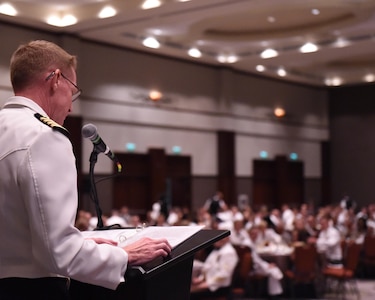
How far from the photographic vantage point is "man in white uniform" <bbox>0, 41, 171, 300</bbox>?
164 cm

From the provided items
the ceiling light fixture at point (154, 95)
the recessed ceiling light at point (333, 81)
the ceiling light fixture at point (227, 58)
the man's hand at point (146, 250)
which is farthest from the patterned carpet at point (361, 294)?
the recessed ceiling light at point (333, 81)

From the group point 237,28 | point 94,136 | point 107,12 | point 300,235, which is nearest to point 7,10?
point 107,12

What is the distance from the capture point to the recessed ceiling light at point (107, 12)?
1345cm

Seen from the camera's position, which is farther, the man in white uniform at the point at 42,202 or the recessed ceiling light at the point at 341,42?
the recessed ceiling light at the point at 341,42

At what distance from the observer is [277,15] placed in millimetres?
15719

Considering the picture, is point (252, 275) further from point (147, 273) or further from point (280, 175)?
point (280, 175)

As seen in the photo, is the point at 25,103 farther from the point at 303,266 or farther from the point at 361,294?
the point at 361,294

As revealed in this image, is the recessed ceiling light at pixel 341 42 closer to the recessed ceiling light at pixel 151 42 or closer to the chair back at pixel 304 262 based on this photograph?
the recessed ceiling light at pixel 151 42

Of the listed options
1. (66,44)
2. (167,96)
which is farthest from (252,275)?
(167,96)

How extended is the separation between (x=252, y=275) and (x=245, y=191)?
33.5ft

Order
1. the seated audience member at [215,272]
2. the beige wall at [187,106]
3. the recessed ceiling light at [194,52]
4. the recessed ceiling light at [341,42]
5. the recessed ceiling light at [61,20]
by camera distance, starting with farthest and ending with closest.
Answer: the recessed ceiling light at [194,52], the recessed ceiling light at [341,42], the beige wall at [187,106], the recessed ceiling light at [61,20], the seated audience member at [215,272]

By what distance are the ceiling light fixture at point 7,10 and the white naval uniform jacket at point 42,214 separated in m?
12.6

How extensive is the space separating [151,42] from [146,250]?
1502cm

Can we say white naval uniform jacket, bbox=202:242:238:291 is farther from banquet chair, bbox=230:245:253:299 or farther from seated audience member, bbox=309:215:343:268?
seated audience member, bbox=309:215:343:268
